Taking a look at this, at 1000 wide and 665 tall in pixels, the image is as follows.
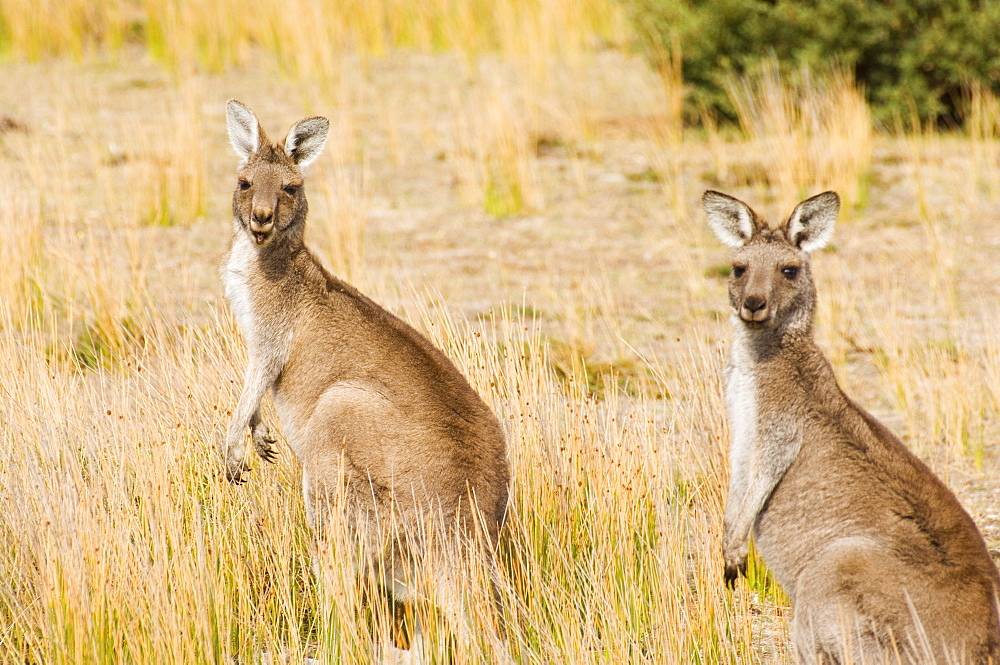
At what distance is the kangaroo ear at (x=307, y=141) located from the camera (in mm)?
5109

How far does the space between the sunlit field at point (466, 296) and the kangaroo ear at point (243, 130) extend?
1.12 m

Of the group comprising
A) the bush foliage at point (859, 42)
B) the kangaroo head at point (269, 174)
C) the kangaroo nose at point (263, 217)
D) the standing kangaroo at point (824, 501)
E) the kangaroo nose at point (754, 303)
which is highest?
the bush foliage at point (859, 42)

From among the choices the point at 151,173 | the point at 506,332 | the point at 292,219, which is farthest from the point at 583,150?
the point at 292,219

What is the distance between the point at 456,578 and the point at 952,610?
5.31ft

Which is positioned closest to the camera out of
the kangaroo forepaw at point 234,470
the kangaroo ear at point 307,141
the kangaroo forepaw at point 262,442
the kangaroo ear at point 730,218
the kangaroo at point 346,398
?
the kangaroo at point 346,398

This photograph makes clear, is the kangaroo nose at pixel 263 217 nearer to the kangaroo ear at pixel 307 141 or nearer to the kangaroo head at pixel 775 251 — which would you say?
the kangaroo ear at pixel 307 141

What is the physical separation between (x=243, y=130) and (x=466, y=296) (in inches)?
173

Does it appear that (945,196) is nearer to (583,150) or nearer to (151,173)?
(583,150)

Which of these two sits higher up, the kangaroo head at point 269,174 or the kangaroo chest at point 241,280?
the kangaroo head at point 269,174

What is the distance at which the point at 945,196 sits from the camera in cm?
1213

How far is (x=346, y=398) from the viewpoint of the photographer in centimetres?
449

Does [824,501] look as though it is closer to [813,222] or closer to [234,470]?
[813,222]

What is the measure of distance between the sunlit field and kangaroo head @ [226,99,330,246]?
1.00 m

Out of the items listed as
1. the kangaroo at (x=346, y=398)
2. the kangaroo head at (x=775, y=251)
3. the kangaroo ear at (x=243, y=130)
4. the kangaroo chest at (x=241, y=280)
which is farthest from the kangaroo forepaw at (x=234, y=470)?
the kangaroo head at (x=775, y=251)
